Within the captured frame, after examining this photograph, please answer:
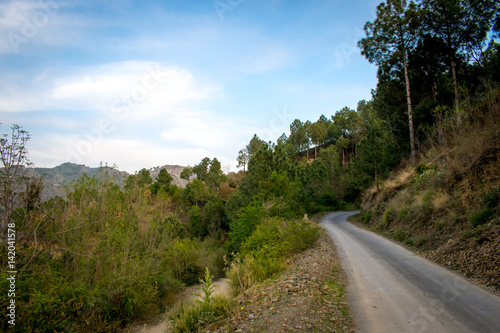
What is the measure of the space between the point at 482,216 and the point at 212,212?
35385 millimetres

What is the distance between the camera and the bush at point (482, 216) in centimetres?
863

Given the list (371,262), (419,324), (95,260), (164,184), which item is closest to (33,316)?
(95,260)

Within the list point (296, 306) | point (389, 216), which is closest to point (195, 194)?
point (389, 216)

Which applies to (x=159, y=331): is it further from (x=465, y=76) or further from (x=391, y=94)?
(x=465, y=76)

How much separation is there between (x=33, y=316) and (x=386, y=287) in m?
9.56

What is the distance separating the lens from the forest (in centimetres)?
723

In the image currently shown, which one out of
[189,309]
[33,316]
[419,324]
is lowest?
[33,316]

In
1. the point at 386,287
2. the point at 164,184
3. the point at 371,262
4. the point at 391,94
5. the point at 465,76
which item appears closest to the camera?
the point at 386,287

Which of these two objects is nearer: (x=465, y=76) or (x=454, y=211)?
(x=454, y=211)

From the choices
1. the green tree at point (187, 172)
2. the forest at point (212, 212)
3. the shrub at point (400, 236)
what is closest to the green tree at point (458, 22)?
the forest at point (212, 212)

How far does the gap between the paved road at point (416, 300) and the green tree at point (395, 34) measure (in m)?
15.2

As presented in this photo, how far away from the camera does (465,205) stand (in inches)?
402

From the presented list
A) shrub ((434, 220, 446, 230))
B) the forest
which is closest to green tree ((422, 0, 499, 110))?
the forest

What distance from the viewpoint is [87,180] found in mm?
9773
